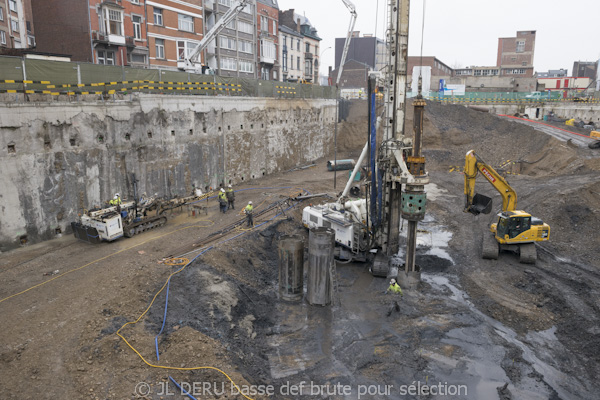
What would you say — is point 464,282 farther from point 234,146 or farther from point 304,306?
point 234,146

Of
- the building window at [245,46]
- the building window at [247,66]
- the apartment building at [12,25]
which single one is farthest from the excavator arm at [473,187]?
the apartment building at [12,25]

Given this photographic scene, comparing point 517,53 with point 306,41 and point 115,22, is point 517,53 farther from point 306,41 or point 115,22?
point 115,22

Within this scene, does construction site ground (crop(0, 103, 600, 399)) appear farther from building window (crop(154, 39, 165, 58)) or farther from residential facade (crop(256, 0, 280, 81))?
residential facade (crop(256, 0, 280, 81))

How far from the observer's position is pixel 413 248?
17.8 meters

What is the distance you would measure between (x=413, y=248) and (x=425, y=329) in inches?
160

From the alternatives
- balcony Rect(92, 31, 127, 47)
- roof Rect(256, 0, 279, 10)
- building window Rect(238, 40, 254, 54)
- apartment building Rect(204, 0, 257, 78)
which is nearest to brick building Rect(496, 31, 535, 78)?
roof Rect(256, 0, 279, 10)

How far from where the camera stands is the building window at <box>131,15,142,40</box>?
3478cm

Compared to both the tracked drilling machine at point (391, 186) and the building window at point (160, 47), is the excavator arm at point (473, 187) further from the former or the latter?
the building window at point (160, 47)

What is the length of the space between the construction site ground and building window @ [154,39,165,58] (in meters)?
21.5

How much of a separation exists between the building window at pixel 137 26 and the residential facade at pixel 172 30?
0.80 metres

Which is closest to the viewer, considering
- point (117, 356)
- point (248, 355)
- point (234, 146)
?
point (117, 356)

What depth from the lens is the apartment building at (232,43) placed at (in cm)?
4344

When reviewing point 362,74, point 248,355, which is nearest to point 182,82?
point 248,355

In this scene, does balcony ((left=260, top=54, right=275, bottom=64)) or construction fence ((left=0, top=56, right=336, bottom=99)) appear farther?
balcony ((left=260, top=54, right=275, bottom=64))
